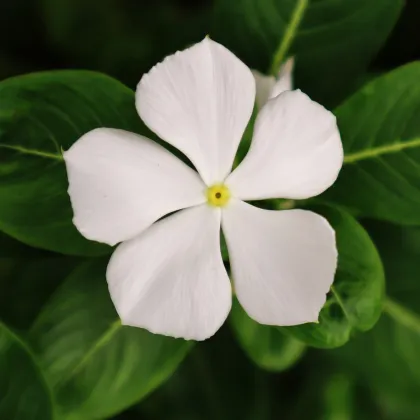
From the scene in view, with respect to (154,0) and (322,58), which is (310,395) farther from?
(154,0)

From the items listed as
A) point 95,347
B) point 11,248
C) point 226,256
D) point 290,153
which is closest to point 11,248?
point 11,248

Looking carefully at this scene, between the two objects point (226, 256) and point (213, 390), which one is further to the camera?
point (213, 390)

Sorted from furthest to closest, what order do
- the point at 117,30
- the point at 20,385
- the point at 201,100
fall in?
the point at 117,30
the point at 20,385
the point at 201,100

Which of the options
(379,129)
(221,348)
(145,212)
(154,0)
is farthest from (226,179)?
(154,0)

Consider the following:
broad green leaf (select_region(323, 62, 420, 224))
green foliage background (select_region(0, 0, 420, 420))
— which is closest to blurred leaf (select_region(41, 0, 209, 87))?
green foliage background (select_region(0, 0, 420, 420))

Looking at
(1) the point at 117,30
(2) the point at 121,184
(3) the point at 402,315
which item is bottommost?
(3) the point at 402,315

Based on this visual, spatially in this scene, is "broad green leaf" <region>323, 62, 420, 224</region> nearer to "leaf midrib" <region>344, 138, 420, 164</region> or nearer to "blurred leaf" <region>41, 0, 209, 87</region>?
"leaf midrib" <region>344, 138, 420, 164</region>

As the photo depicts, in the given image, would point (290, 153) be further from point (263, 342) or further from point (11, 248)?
point (11, 248)
